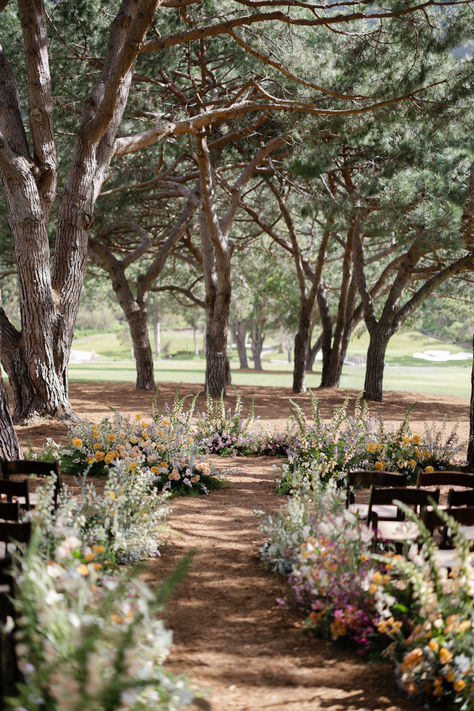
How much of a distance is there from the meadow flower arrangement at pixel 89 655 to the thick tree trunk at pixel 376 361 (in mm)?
15402

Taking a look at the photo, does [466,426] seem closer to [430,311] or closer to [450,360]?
[430,311]

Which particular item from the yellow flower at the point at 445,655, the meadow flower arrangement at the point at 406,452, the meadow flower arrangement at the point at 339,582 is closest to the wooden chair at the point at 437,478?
the meadow flower arrangement at the point at 339,582

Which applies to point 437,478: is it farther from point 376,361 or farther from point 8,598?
point 376,361

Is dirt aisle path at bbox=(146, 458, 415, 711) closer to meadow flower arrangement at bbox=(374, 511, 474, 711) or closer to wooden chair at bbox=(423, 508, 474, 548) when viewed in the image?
meadow flower arrangement at bbox=(374, 511, 474, 711)

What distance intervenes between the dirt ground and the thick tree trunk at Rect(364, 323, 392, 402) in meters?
10.7

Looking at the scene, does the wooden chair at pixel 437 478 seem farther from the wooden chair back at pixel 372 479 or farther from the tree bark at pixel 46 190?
the tree bark at pixel 46 190

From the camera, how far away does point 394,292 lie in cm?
1738

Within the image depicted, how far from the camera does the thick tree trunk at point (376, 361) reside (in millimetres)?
17688

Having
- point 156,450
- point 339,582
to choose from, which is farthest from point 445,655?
point 156,450

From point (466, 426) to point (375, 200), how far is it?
555cm

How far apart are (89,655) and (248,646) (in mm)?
1795

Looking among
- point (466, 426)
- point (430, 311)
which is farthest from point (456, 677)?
point (430, 311)

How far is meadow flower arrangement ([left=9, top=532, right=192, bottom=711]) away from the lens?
228cm

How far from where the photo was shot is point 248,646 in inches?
153
